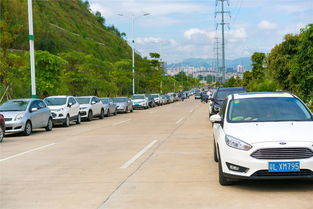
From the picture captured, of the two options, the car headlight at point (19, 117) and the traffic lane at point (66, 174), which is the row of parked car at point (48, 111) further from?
the traffic lane at point (66, 174)

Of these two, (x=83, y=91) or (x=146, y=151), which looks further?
(x=83, y=91)

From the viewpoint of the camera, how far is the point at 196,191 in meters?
7.48

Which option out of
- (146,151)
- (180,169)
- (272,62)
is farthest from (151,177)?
(272,62)

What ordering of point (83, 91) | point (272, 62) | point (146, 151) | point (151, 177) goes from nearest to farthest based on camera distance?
point (151, 177)
point (146, 151)
point (272, 62)
point (83, 91)

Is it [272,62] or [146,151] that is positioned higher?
[272,62]

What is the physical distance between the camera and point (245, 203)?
21.7 feet

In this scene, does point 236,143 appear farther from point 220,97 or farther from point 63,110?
point 63,110

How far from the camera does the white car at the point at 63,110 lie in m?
24.0

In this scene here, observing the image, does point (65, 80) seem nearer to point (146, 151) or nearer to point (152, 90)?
point (146, 151)

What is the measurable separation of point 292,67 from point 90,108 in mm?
13063

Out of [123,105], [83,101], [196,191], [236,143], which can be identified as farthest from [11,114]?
[123,105]

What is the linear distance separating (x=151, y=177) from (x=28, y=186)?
2271 mm

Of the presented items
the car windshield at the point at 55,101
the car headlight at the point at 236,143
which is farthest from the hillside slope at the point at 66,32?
the car headlight at the point at 236,143

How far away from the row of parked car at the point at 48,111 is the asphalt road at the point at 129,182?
4834 millimetres
